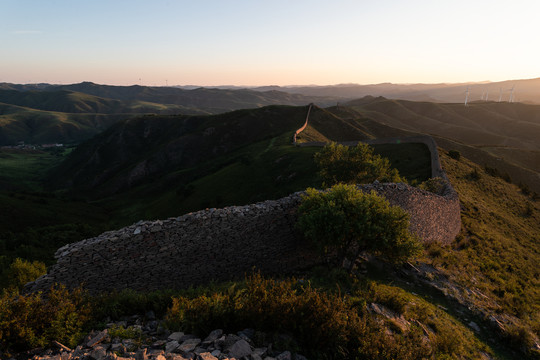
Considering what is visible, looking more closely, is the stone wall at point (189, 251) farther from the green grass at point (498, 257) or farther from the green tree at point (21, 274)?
the green grass at point (498, 257)

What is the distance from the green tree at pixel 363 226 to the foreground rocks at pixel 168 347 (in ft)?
21.2

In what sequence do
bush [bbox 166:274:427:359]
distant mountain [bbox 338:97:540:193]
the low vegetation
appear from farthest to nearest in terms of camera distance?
1. distant mountain [bbox 338:97:540:193]
2. bush [bbox 166:274:427:359]
3. the low vegetation

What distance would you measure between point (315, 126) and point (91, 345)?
93.7m

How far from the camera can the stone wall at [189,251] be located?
12625 mm

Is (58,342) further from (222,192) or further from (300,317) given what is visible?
(222,192)

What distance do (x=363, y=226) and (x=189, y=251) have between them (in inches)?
373

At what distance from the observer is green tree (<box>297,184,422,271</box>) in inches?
515

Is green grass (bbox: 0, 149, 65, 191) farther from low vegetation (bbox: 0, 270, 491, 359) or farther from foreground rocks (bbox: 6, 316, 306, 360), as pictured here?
foreground rocks (bbox: 6, 316, 306, 360)

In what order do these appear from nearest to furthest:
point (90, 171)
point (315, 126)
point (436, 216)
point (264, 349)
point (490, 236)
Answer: point (264, 349), point (436, 216), point (490, 236), point (315, 126), point (90, 171)

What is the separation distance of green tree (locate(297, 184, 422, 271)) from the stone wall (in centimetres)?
249

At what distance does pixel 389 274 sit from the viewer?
49.9 feet

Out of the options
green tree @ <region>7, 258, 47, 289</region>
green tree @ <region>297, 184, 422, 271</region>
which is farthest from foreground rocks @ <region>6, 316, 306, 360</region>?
green tree @ <region>7, 258, 47, 289</region>

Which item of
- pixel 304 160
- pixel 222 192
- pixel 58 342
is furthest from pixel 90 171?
pixel 58 342

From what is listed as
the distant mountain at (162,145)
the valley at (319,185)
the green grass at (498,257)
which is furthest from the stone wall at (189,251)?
the distant mountain at (162,145)
